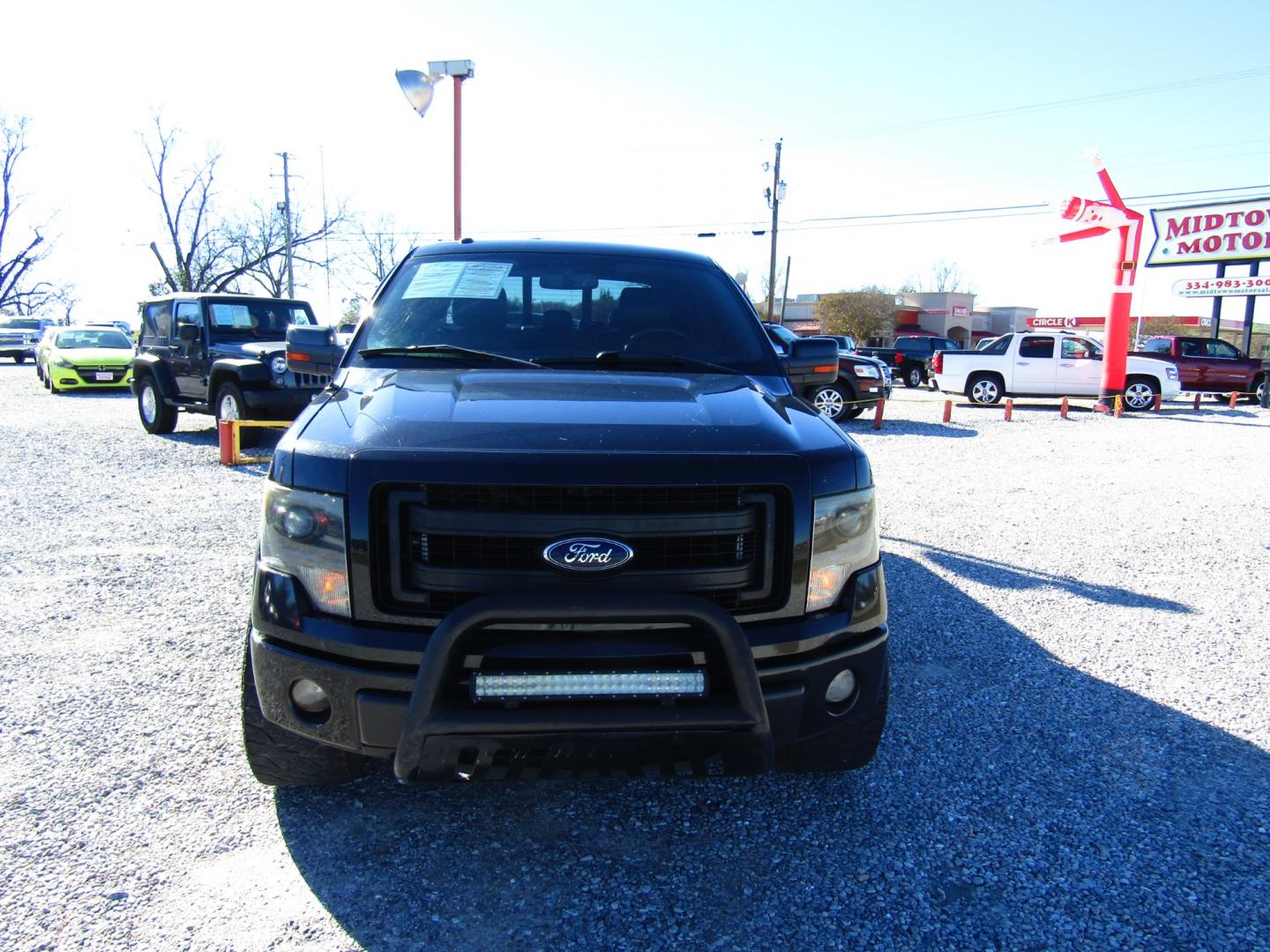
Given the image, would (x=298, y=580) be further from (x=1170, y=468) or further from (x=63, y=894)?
(x=1170, y=468)

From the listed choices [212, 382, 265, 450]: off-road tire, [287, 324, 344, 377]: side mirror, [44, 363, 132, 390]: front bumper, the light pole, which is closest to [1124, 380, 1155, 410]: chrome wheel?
the light pole

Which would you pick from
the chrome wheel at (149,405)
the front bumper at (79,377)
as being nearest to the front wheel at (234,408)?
the chrome wheel at (149,405)

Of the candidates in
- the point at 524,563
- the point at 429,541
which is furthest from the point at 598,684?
the point at 429,541

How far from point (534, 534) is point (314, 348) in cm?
203

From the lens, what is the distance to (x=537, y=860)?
8.04 feet

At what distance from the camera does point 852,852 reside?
2525 mm

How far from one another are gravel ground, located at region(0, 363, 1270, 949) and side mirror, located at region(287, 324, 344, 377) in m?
1.42

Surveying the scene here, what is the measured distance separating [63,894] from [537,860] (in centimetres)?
127

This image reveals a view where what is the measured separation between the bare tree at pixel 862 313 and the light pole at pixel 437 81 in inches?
2084

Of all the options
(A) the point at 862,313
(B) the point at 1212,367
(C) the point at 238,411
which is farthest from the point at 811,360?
(A) the point at 862,313

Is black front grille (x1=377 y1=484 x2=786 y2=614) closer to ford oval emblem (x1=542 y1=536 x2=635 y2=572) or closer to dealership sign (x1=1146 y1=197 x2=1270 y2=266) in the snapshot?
ford oval emblem (x1=542 y1=536 x2=635 y2=572)

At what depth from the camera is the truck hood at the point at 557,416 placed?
2.20 metres

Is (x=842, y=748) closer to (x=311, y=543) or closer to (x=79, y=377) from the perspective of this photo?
(x=311, y=543)

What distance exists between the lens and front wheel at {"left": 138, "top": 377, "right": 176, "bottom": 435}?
39.1ft
